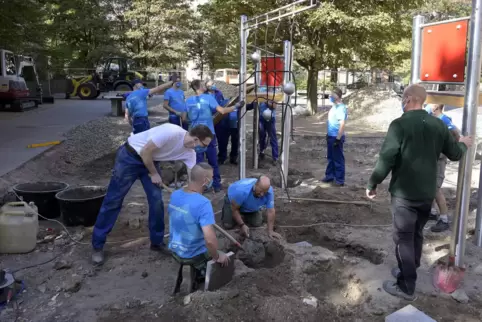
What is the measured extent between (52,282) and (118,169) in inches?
47.9

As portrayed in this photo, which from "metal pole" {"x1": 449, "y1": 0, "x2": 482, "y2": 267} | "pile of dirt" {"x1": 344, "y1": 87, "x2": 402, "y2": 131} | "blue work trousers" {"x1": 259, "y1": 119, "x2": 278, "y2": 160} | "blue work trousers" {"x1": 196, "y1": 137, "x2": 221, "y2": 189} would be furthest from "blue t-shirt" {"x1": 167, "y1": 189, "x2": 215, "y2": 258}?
"pile of dirt" {"x1": 344, "y1": 87, "x2": 402, "y2": 131}

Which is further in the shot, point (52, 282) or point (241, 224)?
point (241, 224)

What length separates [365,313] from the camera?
12.1 ft

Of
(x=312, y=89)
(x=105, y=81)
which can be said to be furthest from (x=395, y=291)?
(x=105, y=81)

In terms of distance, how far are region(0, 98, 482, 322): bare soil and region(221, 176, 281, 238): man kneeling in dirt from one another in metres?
0.17

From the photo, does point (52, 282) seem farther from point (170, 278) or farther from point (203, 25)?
point (203, 25)

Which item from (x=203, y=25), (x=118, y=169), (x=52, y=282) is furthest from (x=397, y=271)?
(x=203, y=25)

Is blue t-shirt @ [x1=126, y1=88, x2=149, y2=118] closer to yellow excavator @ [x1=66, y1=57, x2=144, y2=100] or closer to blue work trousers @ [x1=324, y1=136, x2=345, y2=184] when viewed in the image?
blue work trousers @ [x1=324, y1=136, x2=345, y2=184]

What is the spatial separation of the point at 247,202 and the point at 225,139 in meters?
4.66

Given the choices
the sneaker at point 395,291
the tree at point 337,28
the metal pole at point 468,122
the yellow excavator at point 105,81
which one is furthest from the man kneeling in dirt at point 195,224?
the yellow excavator at point 105,81

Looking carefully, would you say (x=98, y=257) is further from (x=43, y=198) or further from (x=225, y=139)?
(x=225, y=139)

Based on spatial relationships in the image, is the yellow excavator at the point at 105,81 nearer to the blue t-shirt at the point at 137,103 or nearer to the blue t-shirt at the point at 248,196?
the blue t-shirt at the point at 137,103

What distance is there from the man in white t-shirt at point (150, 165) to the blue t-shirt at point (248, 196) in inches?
29.7

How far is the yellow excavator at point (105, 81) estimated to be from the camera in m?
26.1
